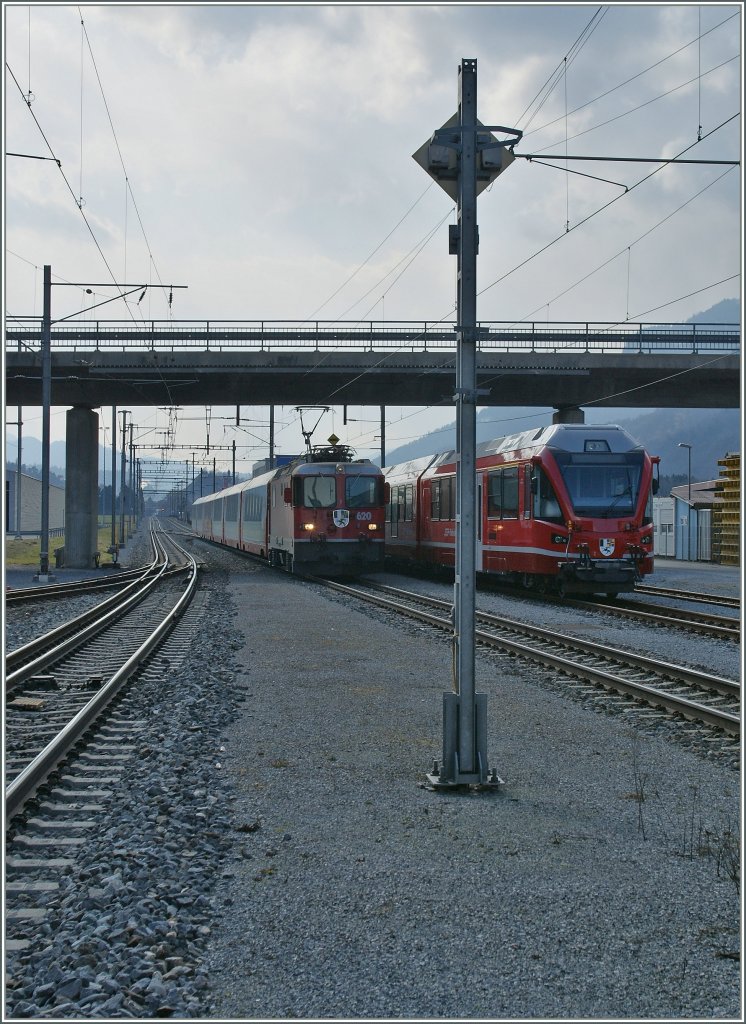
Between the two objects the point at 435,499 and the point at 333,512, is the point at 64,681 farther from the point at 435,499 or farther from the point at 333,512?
the point at 435,499

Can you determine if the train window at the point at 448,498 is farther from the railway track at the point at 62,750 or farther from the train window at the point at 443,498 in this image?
the railway track at the point at 62,750

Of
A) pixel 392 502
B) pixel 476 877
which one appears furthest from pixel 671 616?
pixel 392 502

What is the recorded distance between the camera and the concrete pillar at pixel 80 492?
3712 cm

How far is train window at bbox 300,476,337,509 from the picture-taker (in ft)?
90.2

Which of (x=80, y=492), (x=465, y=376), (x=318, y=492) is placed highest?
(x=80, y=492)

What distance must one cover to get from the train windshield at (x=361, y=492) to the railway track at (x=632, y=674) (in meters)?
11.2

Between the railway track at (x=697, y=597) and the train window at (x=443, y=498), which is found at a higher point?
the train window at (x=443, y=498)

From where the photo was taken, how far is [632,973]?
12.8ft

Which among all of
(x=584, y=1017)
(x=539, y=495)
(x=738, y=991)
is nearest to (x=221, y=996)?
(x=584, y=1017)

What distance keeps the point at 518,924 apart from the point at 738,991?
0.93 metres

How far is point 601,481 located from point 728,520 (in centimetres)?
2184

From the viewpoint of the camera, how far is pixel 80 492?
37.3 meters

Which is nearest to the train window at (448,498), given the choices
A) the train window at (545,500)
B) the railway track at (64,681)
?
the train window at (545,500)

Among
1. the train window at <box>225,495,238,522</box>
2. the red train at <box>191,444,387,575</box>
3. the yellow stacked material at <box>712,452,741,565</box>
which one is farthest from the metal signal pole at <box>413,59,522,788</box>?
the train window at <box>225,495,238,522</box>
